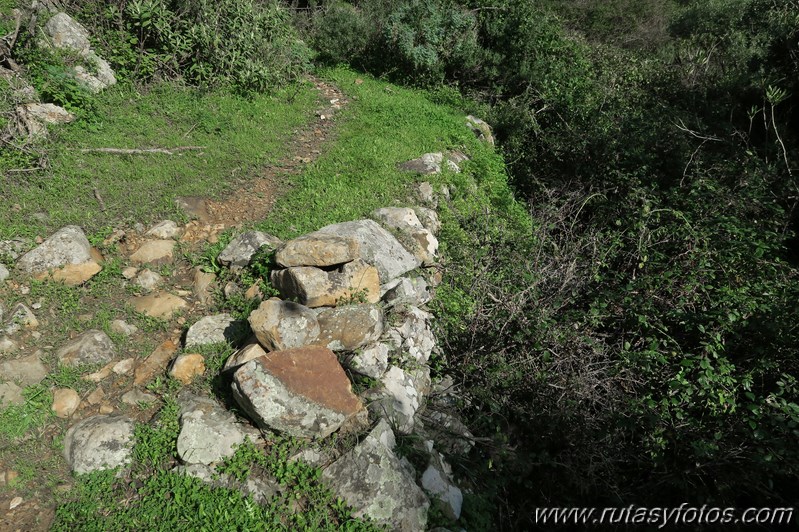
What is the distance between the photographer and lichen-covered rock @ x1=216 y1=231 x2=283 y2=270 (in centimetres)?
505

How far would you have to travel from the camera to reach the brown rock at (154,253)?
16.8 ft

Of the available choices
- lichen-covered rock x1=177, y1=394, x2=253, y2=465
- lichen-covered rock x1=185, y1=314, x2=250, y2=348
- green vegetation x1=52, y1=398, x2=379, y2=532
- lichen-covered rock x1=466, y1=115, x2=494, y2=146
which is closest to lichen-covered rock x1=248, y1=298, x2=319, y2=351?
lichen-covered rock x1=185, y1=314, x2=250, y2=348

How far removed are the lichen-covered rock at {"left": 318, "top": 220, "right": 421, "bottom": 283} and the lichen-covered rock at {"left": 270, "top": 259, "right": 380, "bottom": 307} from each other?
282mm

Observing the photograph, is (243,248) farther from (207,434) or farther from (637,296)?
(637,296)

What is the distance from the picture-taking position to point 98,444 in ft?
11.5

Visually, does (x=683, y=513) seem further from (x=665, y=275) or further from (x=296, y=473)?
(x=296, y=473)

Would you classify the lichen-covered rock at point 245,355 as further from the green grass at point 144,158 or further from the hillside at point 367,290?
the green grass at point 144,158

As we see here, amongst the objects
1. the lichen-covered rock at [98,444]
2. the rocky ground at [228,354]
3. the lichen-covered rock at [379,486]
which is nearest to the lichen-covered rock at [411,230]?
the rocky ground at [228,354]

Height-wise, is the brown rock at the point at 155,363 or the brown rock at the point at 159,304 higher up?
the brown rock at the point at 159,304

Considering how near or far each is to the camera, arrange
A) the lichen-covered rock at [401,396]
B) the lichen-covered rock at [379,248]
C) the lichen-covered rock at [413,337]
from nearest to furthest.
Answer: the lichen-covered rock at [401,396]
the lichen-covered rock at [413,337]
the lichen-covered rock at [379,248]

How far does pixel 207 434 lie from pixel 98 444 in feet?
2.43

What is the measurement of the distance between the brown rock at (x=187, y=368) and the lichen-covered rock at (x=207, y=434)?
301 mm

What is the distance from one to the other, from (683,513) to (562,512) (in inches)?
32.7

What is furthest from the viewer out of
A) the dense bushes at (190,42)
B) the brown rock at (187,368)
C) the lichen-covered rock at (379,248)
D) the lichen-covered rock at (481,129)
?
the lichen-covered rock at (481,129)
